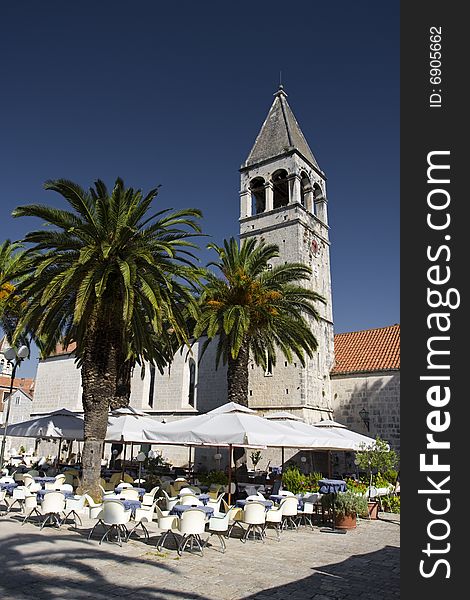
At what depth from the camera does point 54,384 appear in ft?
130

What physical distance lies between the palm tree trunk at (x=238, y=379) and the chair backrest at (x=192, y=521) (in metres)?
11.0

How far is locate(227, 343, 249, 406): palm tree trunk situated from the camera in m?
20.1

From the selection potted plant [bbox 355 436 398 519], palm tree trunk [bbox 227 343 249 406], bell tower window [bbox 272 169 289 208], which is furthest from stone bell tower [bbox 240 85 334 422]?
potted plant [bbox 355 436 398 519]

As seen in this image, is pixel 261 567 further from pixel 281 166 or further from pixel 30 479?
pixel 281 166

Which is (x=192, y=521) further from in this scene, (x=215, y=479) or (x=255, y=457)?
(x=255, y=457)

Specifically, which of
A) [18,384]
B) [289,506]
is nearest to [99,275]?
[289,506]

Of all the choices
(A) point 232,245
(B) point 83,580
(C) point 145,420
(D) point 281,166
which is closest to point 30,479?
(C) point 145,420

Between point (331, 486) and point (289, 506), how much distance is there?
370cm

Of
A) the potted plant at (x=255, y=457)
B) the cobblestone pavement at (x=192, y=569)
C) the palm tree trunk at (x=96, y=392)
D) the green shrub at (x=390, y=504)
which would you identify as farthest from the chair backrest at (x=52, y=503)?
the potted plant at (x=255, y=457)

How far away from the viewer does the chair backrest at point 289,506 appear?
37.4 feet

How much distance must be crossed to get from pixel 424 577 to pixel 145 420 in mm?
15142

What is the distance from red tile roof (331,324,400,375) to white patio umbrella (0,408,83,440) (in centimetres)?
1521

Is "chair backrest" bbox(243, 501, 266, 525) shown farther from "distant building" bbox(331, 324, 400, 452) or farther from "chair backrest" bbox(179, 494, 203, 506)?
"distant building" bbox(331, 324, 400, 452)

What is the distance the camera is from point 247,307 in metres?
19.6
